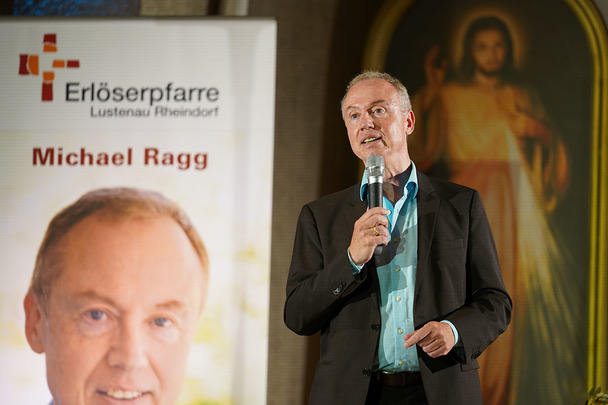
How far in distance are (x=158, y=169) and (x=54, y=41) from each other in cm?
91

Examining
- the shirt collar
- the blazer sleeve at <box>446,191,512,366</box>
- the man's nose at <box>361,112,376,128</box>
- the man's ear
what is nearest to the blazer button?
the blazer sleeve at <box>446,191,512,366</box>

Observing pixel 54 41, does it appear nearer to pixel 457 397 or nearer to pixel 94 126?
pixel 94 126

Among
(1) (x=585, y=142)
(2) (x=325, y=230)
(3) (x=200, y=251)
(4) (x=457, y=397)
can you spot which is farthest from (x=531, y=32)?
(4) (x=457, y=397)

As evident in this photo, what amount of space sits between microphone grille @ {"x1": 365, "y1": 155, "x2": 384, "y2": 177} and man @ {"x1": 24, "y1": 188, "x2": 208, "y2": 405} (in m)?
1.90

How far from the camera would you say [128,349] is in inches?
148

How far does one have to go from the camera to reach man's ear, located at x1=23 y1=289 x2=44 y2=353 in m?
3.91

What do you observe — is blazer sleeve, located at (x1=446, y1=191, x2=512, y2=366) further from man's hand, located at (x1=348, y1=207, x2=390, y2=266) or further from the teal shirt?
man's hand, located at (x1=348, y1=207, x2=390, y2=266)

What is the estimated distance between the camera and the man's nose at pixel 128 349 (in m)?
3.76

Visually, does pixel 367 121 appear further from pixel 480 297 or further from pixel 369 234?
pixel 480 297

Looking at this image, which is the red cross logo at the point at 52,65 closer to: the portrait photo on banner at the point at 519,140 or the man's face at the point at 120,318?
the man's face at the point at 120,318

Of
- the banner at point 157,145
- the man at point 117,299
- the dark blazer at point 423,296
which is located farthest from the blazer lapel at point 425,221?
the man at point 117,299

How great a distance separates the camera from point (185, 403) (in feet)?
12.6

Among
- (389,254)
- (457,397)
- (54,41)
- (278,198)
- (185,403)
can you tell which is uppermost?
(54,41)

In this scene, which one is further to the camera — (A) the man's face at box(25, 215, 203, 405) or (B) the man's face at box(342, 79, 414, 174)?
(A) the man's face at box(25, 215, 203, 405)
